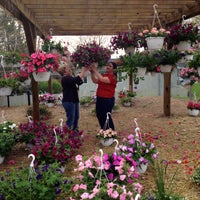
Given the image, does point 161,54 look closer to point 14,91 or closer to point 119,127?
point 119,127

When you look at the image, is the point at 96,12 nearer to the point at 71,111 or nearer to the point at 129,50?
the point at 129,50

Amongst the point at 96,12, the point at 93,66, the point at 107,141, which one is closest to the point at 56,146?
the point at 107,141

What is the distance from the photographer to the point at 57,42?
617 centimetres

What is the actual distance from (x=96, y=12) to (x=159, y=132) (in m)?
2.86

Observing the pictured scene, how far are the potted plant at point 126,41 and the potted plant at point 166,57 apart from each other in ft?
1.28

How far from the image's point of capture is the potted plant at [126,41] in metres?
4.52

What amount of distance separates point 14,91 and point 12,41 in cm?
1012

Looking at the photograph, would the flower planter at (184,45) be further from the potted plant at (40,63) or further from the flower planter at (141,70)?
the potted plant at (40,63)

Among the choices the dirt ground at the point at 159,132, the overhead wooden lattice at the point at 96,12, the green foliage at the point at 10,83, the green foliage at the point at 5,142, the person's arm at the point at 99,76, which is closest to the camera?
the dirt ground at the point at 159,132

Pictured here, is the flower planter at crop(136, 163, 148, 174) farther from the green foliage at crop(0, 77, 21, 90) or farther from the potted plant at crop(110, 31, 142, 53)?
the green foliage at crop(0, 77, 21, 90)

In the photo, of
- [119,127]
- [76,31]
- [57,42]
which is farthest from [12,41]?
[119,127]

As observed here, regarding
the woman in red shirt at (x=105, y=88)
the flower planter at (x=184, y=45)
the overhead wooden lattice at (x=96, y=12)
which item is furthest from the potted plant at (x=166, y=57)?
the overhead wooden lattice at (x=96, y=12)

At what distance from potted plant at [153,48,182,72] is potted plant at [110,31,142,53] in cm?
39

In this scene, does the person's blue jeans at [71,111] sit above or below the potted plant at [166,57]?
below
